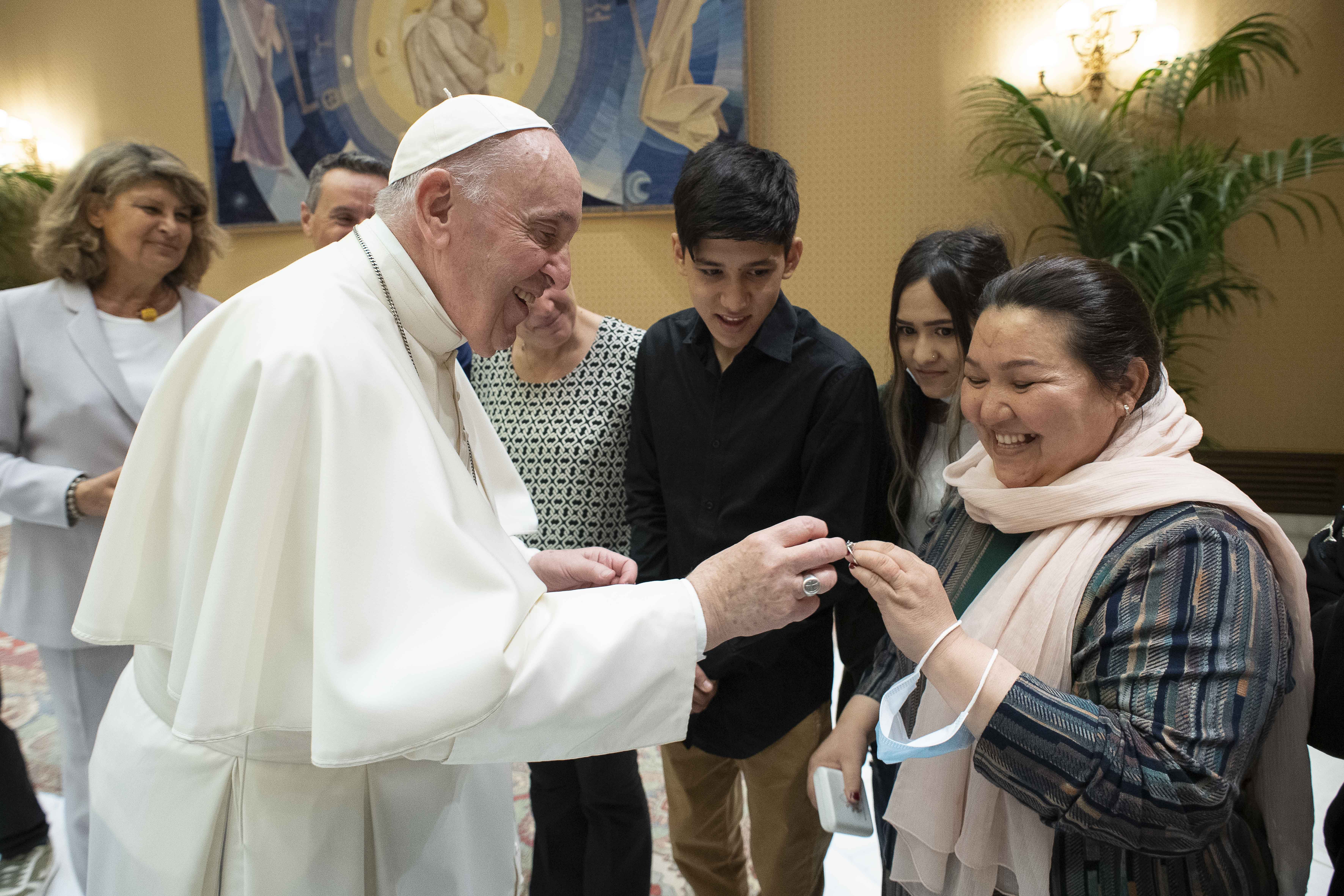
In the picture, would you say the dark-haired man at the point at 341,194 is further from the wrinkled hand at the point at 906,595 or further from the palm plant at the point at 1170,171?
the palm plant at the point at 1170,171

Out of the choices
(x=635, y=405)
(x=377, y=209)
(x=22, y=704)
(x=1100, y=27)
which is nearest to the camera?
(x=377, y=209)

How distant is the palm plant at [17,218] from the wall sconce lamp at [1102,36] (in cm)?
740

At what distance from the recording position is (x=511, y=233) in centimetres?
132

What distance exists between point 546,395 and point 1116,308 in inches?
56.1

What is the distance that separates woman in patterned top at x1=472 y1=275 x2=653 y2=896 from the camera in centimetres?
218

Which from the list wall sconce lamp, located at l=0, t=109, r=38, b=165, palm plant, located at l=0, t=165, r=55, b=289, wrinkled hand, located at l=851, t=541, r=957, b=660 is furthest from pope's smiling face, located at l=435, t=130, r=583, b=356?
wall sconce lamp, located at l=0, t=109, r=38, b=165

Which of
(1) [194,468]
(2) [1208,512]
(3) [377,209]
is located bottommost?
(2) [1208,512]

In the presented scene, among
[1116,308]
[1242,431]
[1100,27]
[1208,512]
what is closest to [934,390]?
[1116,308]

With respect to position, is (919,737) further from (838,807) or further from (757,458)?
(757,458)

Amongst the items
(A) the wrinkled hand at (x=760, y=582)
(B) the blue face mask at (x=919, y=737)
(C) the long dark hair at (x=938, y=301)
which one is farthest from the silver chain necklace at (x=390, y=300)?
(C) the long dark hair at (x=938, y=301)

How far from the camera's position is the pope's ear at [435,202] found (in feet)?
4.31

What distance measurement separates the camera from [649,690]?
3.98ft

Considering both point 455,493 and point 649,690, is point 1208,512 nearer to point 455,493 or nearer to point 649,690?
point 649,690

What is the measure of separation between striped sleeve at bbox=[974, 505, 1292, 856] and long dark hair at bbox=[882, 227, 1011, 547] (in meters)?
0.76
